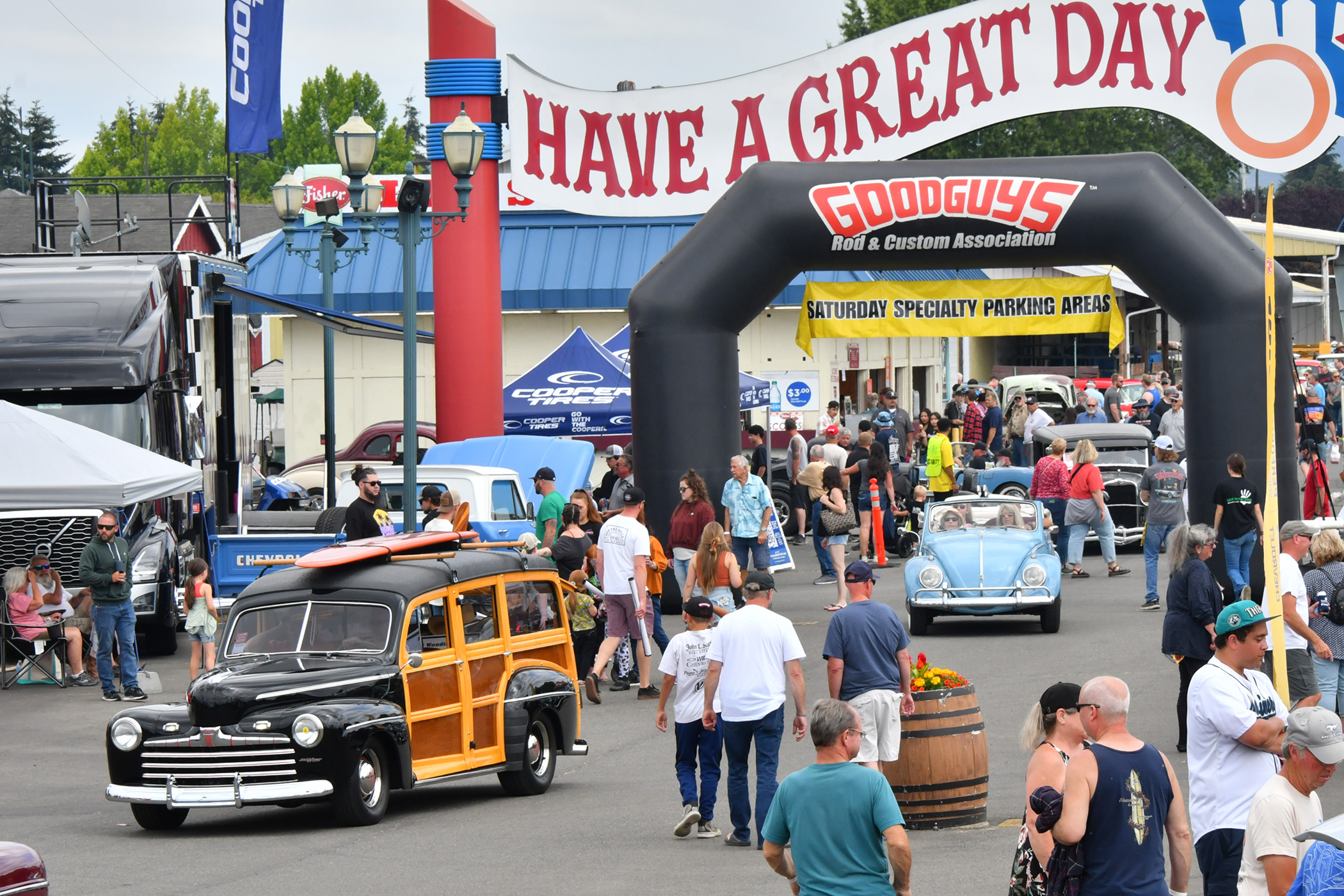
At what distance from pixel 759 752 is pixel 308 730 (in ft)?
9.10

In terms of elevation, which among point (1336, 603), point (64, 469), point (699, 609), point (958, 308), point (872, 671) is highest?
point (958, 308)

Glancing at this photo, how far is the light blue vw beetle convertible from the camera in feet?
57.5

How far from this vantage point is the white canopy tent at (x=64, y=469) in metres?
15.7

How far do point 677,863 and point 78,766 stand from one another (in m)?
5.92

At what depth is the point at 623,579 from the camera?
1539cm

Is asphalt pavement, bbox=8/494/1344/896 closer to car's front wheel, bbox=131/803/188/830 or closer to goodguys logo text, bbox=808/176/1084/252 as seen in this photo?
car's front wheel, bbox=131/803/188/830

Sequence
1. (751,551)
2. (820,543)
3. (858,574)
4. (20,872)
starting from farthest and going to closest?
(820,543), (751,551), (858,574), (20,872)

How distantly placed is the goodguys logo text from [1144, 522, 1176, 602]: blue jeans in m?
3.50

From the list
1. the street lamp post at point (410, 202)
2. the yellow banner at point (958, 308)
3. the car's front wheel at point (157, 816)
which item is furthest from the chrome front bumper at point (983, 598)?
the car's front wheel at point (157, 816)

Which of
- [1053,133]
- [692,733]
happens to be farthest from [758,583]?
[1053,133]

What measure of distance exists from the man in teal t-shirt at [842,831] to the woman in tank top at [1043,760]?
45 cm

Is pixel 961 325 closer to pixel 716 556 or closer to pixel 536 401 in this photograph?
pixel 536 401

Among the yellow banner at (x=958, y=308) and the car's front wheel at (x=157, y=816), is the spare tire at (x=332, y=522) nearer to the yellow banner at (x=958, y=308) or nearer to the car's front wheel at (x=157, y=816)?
the yellow banner at (x=958, y=308)

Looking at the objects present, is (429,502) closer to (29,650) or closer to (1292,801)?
(29,650)
